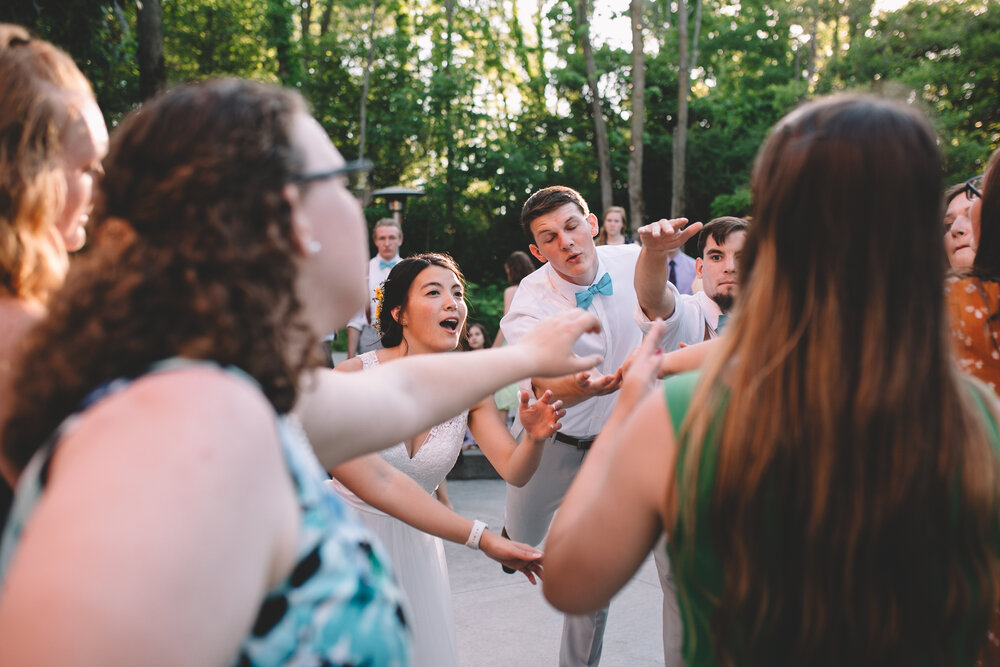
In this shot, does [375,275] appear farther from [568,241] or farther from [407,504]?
[407,504]

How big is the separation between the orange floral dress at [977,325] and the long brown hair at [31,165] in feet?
6.65

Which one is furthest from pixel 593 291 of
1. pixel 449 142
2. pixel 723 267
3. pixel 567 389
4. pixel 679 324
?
pixel 449 142

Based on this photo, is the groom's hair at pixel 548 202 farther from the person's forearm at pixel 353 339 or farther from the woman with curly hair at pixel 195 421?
the person's forearm at pixel 353 339

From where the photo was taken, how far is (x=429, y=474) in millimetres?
3246

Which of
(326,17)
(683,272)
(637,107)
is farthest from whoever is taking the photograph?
(326,17)

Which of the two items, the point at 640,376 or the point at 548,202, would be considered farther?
the point at 548,202

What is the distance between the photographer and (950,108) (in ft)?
54.9

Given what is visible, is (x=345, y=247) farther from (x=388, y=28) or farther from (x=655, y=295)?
(x=388, y=28)

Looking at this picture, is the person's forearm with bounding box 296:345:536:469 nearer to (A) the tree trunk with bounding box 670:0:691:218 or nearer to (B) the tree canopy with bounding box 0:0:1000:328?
(A) the tree trunk with bounding box 670:0:691:218

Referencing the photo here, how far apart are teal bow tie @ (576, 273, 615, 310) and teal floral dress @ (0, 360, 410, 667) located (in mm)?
3620

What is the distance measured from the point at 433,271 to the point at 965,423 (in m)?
2.77

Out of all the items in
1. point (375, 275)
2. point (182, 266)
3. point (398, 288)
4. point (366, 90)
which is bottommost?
point (375, 275)

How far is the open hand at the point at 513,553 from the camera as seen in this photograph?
2.67m

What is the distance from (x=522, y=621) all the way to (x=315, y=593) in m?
3.85
